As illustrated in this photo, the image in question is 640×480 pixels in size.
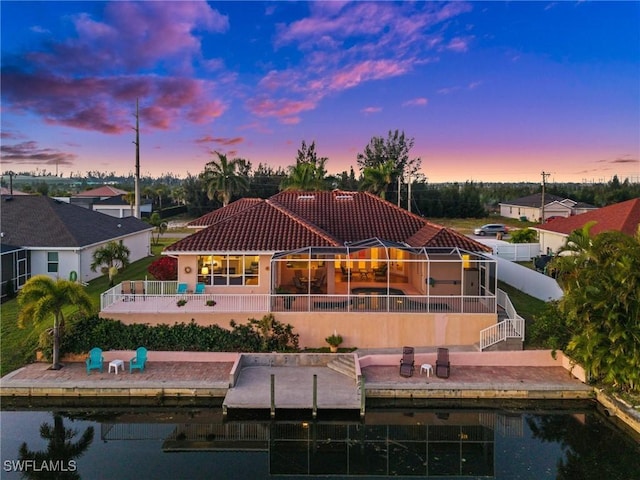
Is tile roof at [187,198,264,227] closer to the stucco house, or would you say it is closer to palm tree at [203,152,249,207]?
the stucco house

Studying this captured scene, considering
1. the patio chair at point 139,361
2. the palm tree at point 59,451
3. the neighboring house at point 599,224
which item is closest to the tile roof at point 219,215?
the patio chair at point 139,361

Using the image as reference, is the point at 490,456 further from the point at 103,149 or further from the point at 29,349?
the point at 103,149

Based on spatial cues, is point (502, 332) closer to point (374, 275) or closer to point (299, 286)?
point (374, 275)

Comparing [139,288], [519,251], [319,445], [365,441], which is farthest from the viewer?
[519,251]

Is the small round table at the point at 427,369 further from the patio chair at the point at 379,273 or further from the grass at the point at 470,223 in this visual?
the grass at the point at 470,223

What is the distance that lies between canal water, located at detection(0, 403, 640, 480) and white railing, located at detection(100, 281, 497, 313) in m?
4.61

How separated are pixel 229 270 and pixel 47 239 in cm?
1242

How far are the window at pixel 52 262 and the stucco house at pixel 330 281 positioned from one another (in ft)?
27.4

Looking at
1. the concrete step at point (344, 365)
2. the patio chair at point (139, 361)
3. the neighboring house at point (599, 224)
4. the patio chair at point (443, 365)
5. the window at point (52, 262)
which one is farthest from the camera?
the neighboring house at point (599, 224)

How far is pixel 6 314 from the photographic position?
21.7 m

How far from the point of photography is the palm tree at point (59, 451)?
11945mm

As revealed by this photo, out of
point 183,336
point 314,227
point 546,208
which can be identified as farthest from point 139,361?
point 546,208

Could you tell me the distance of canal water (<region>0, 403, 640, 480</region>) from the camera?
473 inches

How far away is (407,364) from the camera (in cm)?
1644
